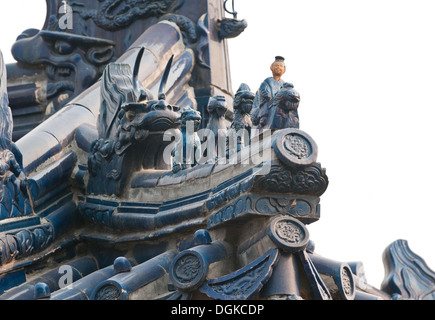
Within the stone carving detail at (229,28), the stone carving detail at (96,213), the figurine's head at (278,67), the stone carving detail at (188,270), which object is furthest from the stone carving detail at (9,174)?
the stone carving detail at (229,28)

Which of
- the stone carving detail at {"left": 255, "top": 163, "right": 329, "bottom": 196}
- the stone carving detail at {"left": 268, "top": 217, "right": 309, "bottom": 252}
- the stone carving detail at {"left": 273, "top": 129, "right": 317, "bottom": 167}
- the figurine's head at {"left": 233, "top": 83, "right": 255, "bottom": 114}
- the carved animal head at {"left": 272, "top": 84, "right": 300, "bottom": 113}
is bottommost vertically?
the stone carving detail at {"left": 268, "top": 217, "right": 309, "bottom": 252}

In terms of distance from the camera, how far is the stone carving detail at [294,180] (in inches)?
615

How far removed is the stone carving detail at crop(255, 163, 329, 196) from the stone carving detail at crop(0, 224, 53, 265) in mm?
3711

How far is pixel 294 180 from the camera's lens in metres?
15.7

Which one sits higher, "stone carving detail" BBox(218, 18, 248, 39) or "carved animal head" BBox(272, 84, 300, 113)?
"stone carving detail" BBox(218, 18, 248, 39)

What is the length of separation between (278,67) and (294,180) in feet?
8.15

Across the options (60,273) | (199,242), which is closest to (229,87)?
(60,273)

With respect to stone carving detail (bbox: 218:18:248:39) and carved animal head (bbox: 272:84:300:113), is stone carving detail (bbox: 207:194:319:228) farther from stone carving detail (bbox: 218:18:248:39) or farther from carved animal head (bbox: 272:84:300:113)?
stone carving detail (bbox: 218:18:248:39)

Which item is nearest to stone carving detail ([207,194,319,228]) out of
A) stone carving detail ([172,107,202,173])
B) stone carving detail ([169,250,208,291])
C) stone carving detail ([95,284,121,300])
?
stone carving detail ([169,250,208,291])

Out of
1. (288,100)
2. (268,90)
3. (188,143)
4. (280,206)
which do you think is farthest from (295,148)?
(188,143)

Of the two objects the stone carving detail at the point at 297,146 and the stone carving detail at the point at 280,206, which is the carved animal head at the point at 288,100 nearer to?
the stone carving detail at the point at 297,146

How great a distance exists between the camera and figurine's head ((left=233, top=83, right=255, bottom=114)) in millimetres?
18109

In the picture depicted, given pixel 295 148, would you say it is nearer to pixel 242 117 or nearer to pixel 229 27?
pixel 242 117
